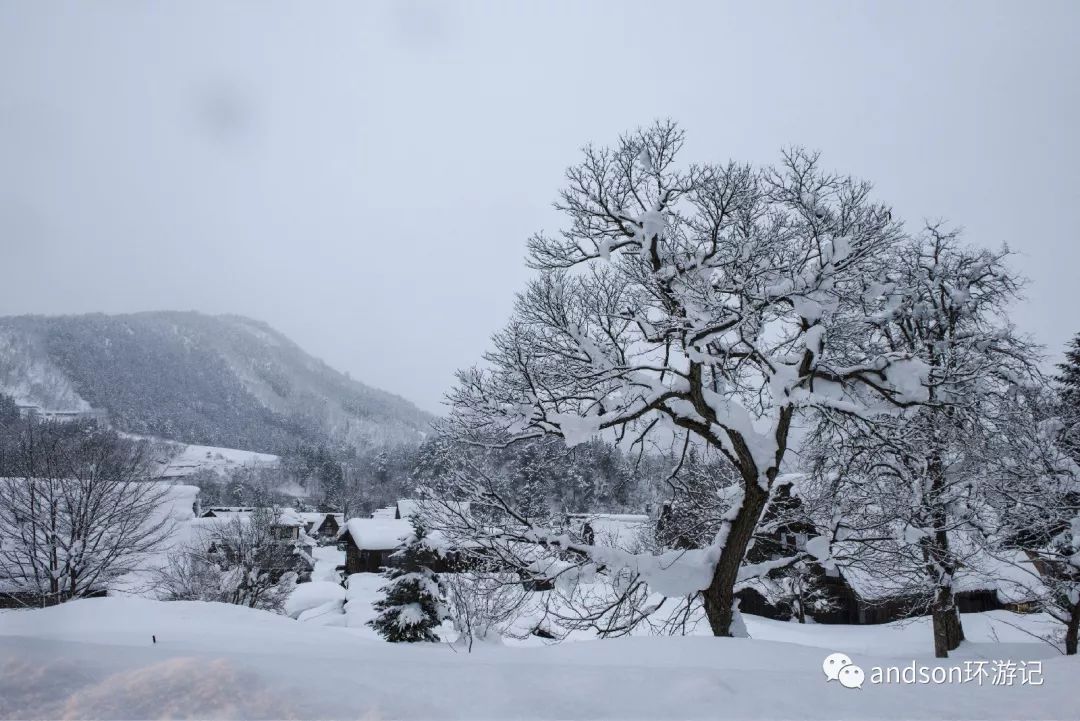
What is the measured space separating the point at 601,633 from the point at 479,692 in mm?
4955

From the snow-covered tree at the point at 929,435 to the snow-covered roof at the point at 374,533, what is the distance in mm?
38905

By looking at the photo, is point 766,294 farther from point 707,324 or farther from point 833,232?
point 833,232

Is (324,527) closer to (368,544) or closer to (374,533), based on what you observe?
(374,533)

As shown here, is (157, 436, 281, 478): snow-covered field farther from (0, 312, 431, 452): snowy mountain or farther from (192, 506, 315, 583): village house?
(192, 506, 315, 583): village house

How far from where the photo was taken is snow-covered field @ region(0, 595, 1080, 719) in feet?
9.73

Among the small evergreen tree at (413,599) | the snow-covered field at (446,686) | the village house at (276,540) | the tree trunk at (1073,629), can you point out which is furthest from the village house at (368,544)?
the snow-covered field at (446,686)

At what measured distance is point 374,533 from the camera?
150 ft

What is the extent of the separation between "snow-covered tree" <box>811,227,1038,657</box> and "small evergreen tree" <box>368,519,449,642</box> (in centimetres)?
1170

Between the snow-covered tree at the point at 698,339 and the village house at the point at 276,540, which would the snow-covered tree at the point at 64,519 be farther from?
the snow-covered tree at the point at 698,339

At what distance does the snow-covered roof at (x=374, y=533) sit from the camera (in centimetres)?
4462

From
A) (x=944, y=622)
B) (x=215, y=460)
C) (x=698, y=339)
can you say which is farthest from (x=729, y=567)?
(x=215, y=460)

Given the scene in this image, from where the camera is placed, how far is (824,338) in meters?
7.36

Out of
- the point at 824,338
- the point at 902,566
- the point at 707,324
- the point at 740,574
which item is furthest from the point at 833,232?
the point at 902,566

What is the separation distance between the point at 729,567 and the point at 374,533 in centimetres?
4359
